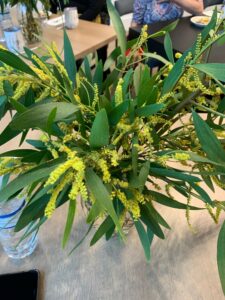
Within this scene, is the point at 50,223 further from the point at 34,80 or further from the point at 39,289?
the point at 34,80

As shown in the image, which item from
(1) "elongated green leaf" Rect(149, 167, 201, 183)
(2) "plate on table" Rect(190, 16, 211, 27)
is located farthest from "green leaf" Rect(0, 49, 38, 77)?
(2) "plate on table" Rect(190, 16, 211, 27)

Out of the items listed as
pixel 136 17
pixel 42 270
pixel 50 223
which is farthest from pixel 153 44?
pixel 42 270

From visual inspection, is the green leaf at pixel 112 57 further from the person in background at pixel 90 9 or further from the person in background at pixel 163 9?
the person in background at pixel 90 9

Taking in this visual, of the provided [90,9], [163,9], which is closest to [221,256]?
[163,9]

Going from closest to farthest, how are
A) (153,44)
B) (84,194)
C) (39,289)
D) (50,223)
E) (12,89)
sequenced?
1. (84,194)
2. (12,89)
3. (39,289)
4. (50,223)
5. (153,44)

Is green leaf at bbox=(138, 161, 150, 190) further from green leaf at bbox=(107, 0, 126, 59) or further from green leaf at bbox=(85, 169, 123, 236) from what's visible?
green leaf at bbox=(107, 0, 126, 59)

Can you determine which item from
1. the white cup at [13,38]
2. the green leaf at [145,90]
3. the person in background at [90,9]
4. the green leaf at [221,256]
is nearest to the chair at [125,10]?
the person in background at [90,9]

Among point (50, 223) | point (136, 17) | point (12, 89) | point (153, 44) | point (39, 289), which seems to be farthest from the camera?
point (136, 17)
